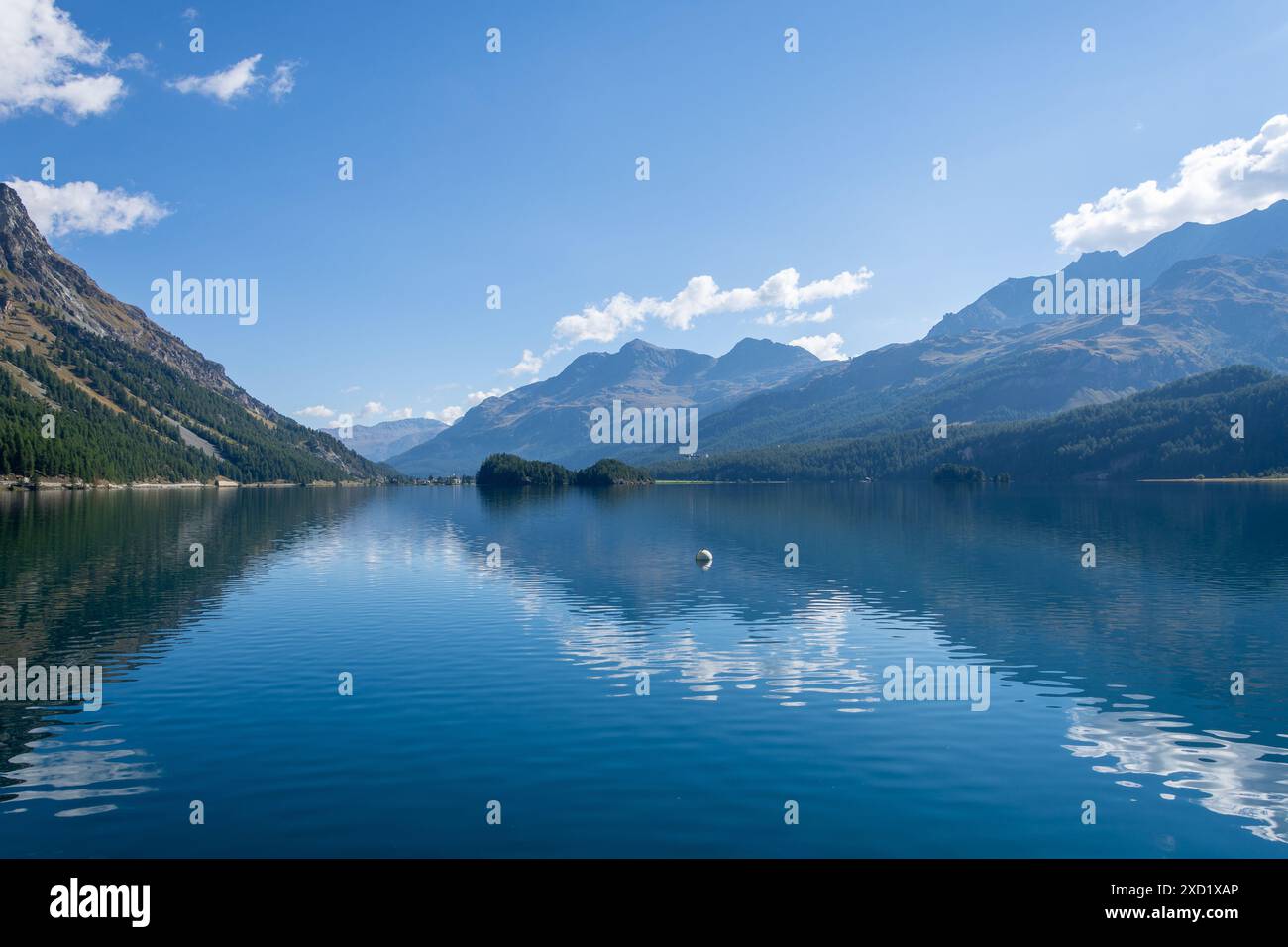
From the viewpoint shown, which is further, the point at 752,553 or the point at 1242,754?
the point at 752,553

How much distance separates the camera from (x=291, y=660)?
5269 centimetres

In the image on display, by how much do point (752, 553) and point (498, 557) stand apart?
120 ft

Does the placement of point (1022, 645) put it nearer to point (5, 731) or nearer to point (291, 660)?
point (291, 660)

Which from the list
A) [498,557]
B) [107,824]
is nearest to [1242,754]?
[107,824]

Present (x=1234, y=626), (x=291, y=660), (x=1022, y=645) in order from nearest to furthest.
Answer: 1. (x=291, y=660)
2. (x=1022, y=645)
3. (x=1234, y=626)

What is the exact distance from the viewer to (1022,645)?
2245 inches

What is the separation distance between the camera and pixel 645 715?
40625mm

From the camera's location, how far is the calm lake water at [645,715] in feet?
90.1

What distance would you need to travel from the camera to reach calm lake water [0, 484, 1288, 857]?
90.1 ft

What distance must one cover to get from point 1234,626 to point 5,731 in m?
80.3

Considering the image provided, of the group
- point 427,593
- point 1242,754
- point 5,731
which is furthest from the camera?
point 427,593

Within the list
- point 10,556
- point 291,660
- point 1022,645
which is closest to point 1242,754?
point 1022,645
